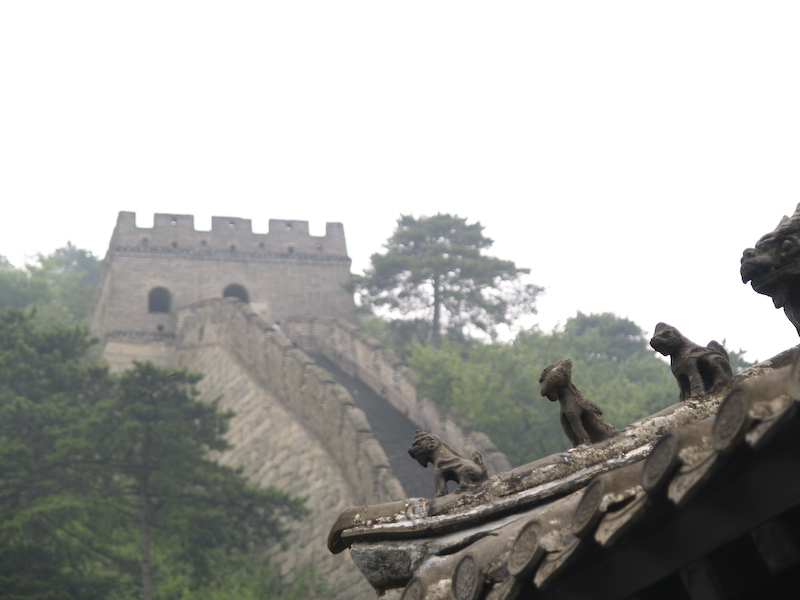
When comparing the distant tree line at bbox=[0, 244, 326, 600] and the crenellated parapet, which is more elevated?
the crenellated parapet

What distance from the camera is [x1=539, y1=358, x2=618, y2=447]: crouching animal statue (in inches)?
176

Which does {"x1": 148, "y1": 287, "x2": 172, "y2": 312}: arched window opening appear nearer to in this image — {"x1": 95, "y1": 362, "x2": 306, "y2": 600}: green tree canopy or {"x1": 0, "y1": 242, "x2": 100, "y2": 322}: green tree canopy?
{"x1": 0, "y1": 242, "x2": 100, "y2": 322}: green tree canopy

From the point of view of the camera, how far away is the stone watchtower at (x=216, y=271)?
41250 mm

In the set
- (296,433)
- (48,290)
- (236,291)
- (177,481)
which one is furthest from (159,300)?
(177,481)

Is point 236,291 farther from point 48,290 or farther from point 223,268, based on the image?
point 48,290

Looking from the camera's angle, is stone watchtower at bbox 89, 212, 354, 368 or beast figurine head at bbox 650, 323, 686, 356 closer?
beast figurine head at bbox 650, 323, 686, 356

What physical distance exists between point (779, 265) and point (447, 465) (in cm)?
196

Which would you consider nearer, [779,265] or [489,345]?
[779,265]

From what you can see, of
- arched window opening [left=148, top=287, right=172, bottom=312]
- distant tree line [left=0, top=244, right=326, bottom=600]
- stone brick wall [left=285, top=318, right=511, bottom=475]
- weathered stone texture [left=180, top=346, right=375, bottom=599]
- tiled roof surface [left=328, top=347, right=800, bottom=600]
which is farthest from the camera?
arched window opening [left=148, top=287, right=172, bottom=312]

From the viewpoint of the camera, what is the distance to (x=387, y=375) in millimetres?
30141

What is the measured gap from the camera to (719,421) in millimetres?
2494

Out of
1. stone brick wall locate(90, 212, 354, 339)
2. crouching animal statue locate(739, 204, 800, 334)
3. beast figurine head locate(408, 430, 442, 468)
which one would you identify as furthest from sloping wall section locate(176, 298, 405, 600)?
crouching animal statue locate(739, 204, 800, 334)

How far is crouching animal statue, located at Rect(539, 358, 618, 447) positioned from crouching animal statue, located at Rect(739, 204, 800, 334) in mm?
1225

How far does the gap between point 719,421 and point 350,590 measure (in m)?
20.0
